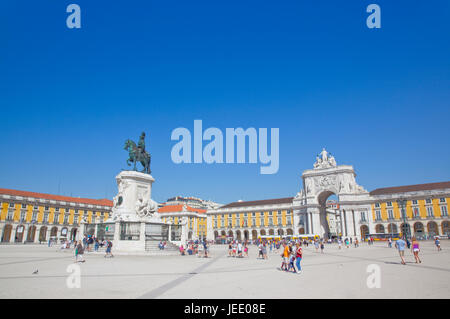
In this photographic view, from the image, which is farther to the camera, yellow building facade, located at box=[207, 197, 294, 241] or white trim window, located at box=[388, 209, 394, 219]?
yellow building facade, located at box=[207, 197, 294, 241]

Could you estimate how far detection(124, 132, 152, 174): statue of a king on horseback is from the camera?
27.5 metres

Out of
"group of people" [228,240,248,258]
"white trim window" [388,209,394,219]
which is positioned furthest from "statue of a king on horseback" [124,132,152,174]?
"white trim window" [388,209,394,219]

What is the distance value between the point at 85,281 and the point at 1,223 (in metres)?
56.9

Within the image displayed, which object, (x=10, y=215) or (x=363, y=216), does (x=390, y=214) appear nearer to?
(x=363, y=216)

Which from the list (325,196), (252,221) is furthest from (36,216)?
(325,196)

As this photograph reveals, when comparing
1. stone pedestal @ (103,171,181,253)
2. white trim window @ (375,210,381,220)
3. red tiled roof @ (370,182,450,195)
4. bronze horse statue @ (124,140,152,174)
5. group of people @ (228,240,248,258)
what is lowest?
group of people @ (228,240,248,258)

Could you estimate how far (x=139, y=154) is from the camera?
91.7 feet

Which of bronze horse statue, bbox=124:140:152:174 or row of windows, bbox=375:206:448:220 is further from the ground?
bronze horse statue, bbox=124:140:152:174

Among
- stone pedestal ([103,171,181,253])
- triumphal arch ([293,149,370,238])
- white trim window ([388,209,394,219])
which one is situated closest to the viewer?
stone pedestal ([103,171,181,253])

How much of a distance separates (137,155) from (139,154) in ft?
0.76

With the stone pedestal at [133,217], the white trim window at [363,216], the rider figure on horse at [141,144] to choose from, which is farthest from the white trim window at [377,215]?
the rider figure on horse at [141,144]

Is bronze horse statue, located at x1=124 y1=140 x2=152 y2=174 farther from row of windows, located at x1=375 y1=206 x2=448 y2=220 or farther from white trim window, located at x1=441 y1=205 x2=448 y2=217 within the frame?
white trim window, located at x1=441 y1=205 x2=448 y2=217

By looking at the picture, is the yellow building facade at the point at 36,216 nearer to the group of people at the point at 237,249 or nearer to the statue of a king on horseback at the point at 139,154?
the statue of a king on horseback at the point at 139,154
